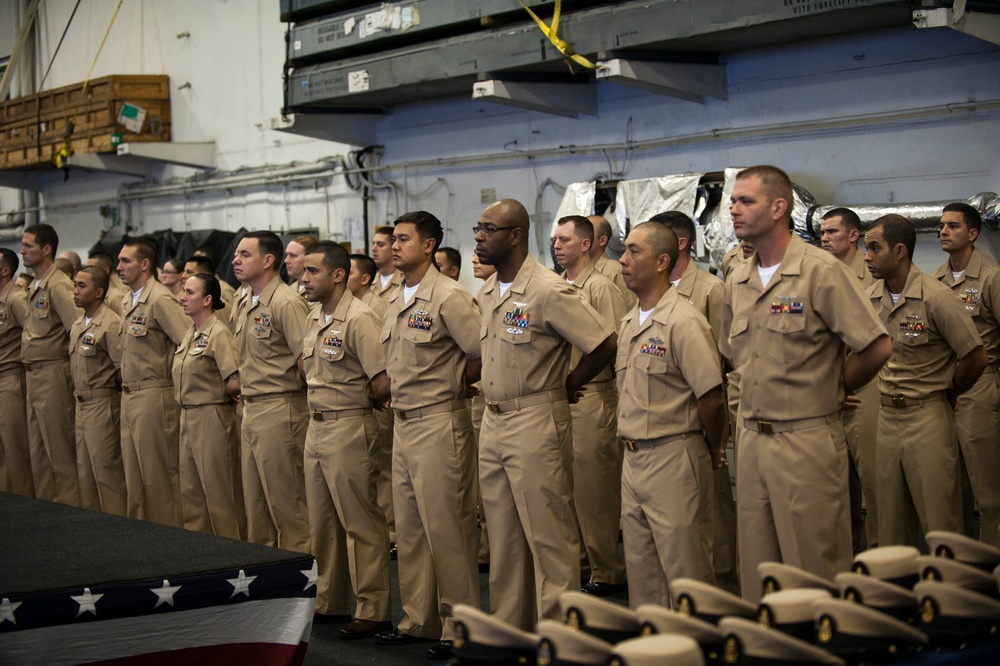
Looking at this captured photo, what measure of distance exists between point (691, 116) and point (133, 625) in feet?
17.9

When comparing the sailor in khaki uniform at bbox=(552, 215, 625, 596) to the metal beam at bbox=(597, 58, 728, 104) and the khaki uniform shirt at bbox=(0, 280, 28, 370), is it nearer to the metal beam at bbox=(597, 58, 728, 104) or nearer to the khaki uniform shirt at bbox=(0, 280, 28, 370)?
the metal beam at bbox=(597, 58, 728, 104)

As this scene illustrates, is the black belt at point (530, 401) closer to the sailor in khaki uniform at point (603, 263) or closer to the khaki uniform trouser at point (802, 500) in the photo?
the khaki uniform trouser at point (802, 500)

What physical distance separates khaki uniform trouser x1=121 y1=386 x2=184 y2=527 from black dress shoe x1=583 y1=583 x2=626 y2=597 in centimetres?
251

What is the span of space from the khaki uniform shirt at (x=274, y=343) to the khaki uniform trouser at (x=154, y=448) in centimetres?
113

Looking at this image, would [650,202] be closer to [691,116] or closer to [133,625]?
[691,116]

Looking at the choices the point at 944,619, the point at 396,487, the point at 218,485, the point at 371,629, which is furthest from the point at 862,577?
the point at 218,485

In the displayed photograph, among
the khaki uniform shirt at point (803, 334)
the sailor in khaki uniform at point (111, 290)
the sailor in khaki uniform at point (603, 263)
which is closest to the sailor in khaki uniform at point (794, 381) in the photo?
the khaki uniform shirt at point (803, 334)

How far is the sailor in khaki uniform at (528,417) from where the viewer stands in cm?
433

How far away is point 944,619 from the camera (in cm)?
249

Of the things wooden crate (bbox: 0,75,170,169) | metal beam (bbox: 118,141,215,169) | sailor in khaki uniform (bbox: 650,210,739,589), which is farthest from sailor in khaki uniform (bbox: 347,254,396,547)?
wooden crate (bbox: 0,75,170,169)

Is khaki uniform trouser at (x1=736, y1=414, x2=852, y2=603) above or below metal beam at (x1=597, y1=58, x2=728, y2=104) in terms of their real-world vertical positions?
below

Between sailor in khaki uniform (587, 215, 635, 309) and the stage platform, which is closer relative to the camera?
the stage platform

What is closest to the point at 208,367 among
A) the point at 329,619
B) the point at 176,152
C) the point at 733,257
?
the point at 329,619

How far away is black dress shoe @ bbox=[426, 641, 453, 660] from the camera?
4500 millimetres
